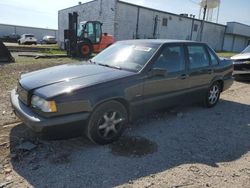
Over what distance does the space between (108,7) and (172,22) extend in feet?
33.0

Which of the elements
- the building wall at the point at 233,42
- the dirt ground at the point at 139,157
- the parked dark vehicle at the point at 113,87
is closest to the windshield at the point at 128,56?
the parked dark vehicle at the point at 113,87

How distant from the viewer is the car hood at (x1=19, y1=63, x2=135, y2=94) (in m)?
3.64

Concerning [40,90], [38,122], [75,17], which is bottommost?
[38,122]

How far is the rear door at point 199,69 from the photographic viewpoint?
17.5ft

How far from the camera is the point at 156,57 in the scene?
4.50 meters

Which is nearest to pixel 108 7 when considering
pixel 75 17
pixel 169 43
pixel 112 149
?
pixel 75 17

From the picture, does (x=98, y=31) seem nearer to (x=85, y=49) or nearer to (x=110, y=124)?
(x=85, y=49)

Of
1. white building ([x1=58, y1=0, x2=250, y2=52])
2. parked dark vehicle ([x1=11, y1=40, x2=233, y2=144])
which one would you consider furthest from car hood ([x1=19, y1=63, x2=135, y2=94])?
white building ([x1=58, y1=0, x2=250, y2=52])

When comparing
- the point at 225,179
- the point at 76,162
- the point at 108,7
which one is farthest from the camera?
the point at 108,7

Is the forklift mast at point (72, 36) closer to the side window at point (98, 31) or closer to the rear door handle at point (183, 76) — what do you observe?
the side window at point (98, 31)

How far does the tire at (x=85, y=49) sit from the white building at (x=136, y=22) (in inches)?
386

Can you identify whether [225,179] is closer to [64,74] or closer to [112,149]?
[112,149]

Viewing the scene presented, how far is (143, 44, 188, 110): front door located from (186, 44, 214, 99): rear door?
0.24 meters

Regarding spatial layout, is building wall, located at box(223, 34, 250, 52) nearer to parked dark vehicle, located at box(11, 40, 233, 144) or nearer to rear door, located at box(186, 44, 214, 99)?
rear door, located at box(186, 44, 214, 99)
